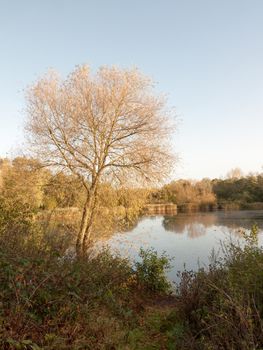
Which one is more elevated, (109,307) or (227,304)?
(227,304)

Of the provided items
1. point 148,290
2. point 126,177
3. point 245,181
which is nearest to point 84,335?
point 148,290

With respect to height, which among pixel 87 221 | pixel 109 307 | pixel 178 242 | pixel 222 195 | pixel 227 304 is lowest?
pixel 178 242

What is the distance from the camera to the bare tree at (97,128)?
12.2 m

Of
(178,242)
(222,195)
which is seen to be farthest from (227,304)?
(222,195)

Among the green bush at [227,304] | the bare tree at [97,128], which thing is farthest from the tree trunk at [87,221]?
the green bush at [227,304]

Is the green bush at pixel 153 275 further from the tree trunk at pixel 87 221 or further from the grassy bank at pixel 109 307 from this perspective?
the tree trunk at pixel 87 221

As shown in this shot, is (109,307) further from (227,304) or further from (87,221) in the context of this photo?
(87,221)

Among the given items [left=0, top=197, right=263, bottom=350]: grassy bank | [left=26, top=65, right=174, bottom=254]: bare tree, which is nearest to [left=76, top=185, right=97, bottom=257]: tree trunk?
[left=26, top=65, right=174, bottom=254]: bare tree

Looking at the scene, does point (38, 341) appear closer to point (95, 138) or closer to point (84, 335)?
point (84, 335)

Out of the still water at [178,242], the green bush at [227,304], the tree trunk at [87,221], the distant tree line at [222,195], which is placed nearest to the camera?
the green bush at [227,304]

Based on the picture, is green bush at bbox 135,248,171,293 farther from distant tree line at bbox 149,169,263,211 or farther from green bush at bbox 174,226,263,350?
distant tree line at bbox 149,169,263,211

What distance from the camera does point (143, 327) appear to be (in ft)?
23.9

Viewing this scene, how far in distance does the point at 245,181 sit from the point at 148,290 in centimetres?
5971

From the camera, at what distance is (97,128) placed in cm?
1230
